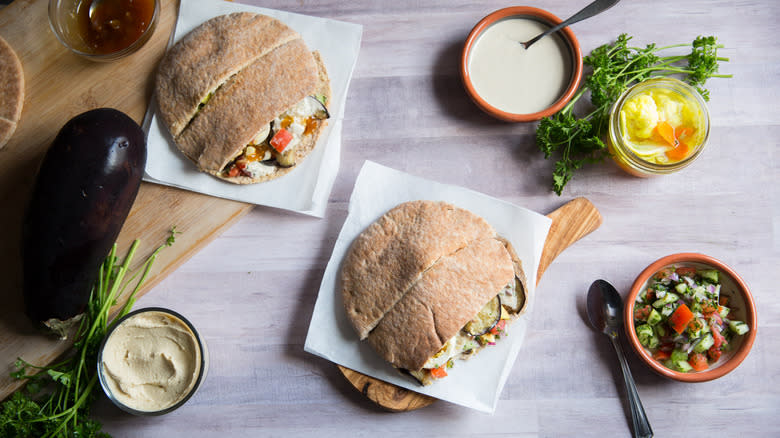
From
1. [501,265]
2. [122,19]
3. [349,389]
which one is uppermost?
[122,19]

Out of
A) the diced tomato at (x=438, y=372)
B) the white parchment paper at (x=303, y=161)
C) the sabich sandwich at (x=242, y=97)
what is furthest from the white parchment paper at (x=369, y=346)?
the sabich sandwich at (x=242, y=97)

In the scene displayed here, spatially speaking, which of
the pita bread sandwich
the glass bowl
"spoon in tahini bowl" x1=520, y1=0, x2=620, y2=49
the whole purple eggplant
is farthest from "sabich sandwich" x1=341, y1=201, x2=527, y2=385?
the pita bread sandwich

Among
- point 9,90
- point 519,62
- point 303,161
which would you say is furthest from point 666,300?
point 9,90

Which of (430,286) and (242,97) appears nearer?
(430,286)

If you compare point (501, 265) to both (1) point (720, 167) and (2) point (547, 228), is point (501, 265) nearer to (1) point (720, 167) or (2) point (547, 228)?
(2) point (547, 228)

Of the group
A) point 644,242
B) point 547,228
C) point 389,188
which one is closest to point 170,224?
point 389,188

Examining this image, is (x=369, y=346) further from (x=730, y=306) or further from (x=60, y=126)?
(x=60, y=126)

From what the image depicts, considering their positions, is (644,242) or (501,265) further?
(644,242)

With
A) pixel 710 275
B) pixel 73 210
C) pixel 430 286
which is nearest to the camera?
pixel 73 210
